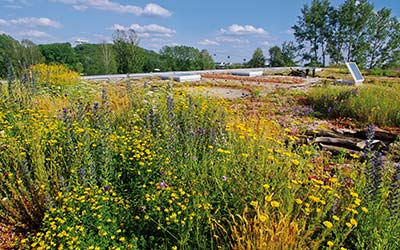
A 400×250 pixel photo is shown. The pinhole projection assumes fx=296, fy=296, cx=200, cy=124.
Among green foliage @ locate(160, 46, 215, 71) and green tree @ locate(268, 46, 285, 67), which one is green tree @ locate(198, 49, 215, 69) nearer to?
green foliage @ locate(160, 46, 215, 71)

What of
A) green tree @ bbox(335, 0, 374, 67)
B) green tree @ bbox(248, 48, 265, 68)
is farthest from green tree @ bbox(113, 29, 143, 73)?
green tree @ bbox(335, 0, 374, 67)

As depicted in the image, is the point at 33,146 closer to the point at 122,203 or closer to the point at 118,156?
the point at 118,156

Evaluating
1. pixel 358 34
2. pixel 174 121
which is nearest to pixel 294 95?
pixel 174 121

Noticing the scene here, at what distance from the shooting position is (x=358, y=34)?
1217 inches

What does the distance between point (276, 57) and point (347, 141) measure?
28924 millimetres

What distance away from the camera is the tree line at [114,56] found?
27922mm

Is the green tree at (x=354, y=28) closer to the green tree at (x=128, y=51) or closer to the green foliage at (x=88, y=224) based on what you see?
the green tree at (x=128, y=51)

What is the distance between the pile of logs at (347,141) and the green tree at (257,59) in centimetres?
2621

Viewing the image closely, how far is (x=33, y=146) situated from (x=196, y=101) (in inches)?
104

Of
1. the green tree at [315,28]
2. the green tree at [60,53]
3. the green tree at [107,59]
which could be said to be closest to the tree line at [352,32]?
the green tree at [315,28]

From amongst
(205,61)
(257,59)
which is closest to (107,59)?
(205,61)

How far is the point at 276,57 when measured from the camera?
3144 centimetres

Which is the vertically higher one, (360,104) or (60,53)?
Answer: (60,53)

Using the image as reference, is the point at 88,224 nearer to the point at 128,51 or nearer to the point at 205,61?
the point at 128,51
